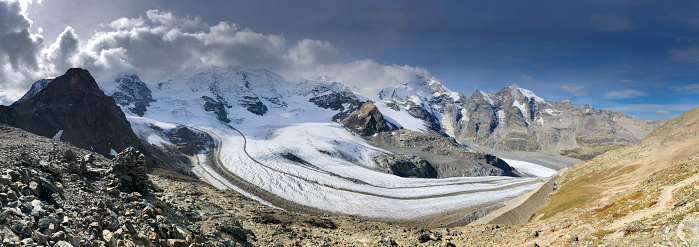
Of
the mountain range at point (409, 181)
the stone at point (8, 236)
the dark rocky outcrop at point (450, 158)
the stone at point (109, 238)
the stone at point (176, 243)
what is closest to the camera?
the stone at point (8, 236)

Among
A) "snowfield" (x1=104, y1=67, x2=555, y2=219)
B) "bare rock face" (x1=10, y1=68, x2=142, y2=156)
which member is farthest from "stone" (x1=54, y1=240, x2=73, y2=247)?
"bare rock face" (x1=10, y1=68, x2=142, y2=156)

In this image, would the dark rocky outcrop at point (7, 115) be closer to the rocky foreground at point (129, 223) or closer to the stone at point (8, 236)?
the rocky foreground at point (129, 223)

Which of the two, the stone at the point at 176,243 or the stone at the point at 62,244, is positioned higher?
the stone at the point at 62,244

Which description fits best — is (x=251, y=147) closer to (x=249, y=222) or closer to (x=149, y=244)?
(x=249, y=222)

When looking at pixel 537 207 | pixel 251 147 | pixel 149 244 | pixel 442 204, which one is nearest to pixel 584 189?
pixel 537 207

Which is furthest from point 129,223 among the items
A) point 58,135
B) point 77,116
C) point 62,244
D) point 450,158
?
point 450,158

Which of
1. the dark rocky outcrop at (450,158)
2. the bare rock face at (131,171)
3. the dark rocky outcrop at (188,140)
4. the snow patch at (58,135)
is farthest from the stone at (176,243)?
the dark rocky outcrop at (450,158)
